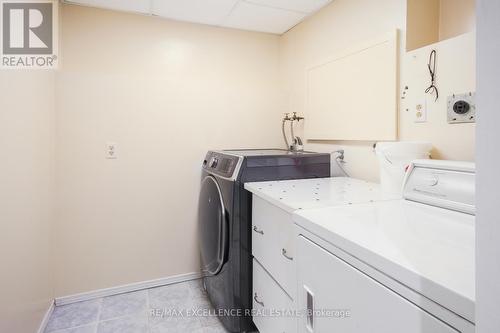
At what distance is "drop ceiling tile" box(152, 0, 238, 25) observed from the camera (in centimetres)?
201

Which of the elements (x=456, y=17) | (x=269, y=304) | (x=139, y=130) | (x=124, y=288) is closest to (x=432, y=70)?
(x=456, y=17)

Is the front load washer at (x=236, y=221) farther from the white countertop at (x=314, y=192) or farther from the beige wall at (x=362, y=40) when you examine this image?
the beige wall at (x=362, y=40)

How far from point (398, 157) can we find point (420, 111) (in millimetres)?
298

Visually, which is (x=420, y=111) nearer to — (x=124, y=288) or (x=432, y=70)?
(x=432, y=70)

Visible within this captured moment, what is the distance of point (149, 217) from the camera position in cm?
229

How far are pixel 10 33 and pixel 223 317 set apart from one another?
2113 millimetres

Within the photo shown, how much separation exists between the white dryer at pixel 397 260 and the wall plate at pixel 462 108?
0.28m

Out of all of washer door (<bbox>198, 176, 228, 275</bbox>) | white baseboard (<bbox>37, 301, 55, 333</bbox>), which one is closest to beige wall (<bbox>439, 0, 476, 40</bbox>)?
washer door (<bbox>198, 176, 228, 275</bbox>)

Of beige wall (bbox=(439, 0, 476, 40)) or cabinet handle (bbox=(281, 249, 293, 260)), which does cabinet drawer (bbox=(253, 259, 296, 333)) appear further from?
beige wall (bbox=(439, 0, 476, 40))

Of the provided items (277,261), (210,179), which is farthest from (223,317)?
(210,179)

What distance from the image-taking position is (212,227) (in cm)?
187

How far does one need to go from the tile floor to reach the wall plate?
1748 millimetres

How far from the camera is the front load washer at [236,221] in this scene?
1.64m

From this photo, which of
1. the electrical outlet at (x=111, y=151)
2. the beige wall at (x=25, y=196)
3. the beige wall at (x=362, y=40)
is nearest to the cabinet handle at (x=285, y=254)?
the beige wall at (x=362, y=40)
